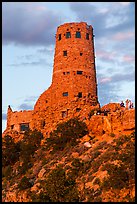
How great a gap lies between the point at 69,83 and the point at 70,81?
28 centimetres

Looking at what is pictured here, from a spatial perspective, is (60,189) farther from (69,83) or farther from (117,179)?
(69,83)

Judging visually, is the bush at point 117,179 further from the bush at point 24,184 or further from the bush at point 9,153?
the bush at point 9,153

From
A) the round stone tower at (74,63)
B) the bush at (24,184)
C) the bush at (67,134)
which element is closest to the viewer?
the bush at (24,184)

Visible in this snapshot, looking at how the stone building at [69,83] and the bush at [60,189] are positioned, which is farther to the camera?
the stone building at [69,83]

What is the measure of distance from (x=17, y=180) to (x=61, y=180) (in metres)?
13.5

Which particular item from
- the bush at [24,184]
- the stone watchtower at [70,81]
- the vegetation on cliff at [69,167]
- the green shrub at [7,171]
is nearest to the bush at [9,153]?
the vegetation on cliff at [69,167]

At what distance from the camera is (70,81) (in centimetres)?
5631

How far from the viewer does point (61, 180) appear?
35688 millimetres

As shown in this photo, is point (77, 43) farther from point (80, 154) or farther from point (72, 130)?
point (80, 154)

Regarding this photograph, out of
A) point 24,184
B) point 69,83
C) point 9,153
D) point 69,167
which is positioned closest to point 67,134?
point 69,167

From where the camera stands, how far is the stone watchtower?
182 feet

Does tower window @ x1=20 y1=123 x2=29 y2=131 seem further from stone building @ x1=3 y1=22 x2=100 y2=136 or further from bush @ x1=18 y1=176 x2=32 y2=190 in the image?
bush @ x1=18 y1=176 x2=32 y2=190

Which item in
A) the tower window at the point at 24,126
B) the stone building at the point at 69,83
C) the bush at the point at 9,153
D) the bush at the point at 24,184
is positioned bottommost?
the bush at the point at 24,184

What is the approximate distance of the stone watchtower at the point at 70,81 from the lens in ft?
182
